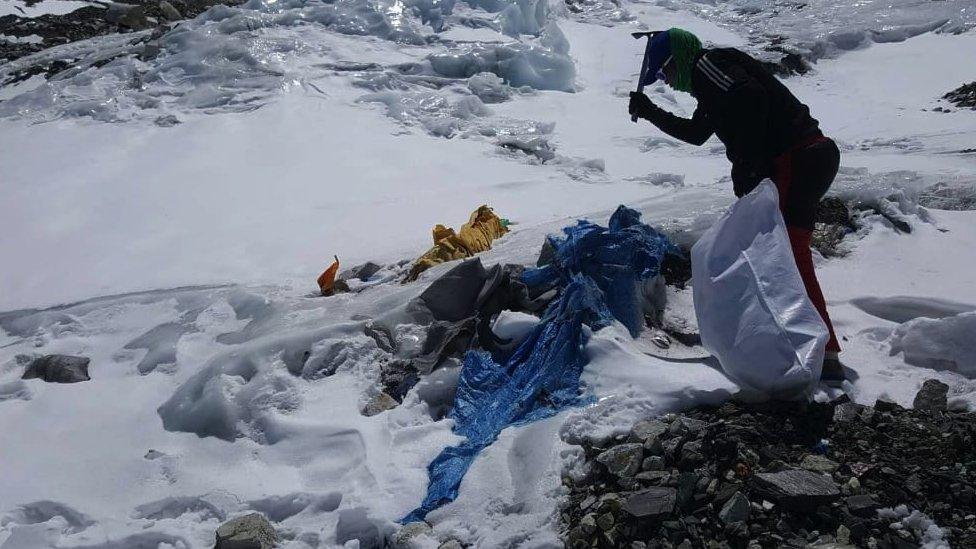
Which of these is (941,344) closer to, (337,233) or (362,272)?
(362,272)

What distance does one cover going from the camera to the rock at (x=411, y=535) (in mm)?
2266

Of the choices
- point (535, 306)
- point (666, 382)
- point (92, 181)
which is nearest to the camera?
point (666, 382)

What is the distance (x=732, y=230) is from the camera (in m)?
2.74

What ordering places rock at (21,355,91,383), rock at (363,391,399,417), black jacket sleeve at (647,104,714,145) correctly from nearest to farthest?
black jacket sleeve at (647,104,714,145) < rock at (363,391,399,417) < rock at (21,355,91,383)

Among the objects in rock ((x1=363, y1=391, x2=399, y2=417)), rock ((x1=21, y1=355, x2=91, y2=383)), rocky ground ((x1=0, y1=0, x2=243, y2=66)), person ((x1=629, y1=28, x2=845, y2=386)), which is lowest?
A: rock ((x1=21, y1=355, x2=91, y2=383))

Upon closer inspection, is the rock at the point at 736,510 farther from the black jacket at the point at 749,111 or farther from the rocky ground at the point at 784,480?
the black jacket at the point at 749,111

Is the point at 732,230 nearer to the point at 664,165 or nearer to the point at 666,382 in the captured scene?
the point at 666,382

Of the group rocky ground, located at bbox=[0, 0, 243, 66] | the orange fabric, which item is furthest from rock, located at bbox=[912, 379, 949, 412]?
rocky ground, located at bbox=[0, 0, 243, 66]

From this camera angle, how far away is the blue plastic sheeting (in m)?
3.30

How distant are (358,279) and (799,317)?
2.77m

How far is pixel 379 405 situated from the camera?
3074mm

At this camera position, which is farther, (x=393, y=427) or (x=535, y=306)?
(x=535, y=306)

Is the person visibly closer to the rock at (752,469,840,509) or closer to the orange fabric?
the rock at (752,469,840,509)

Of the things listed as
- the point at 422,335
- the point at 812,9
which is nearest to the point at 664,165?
the point at 422,335
